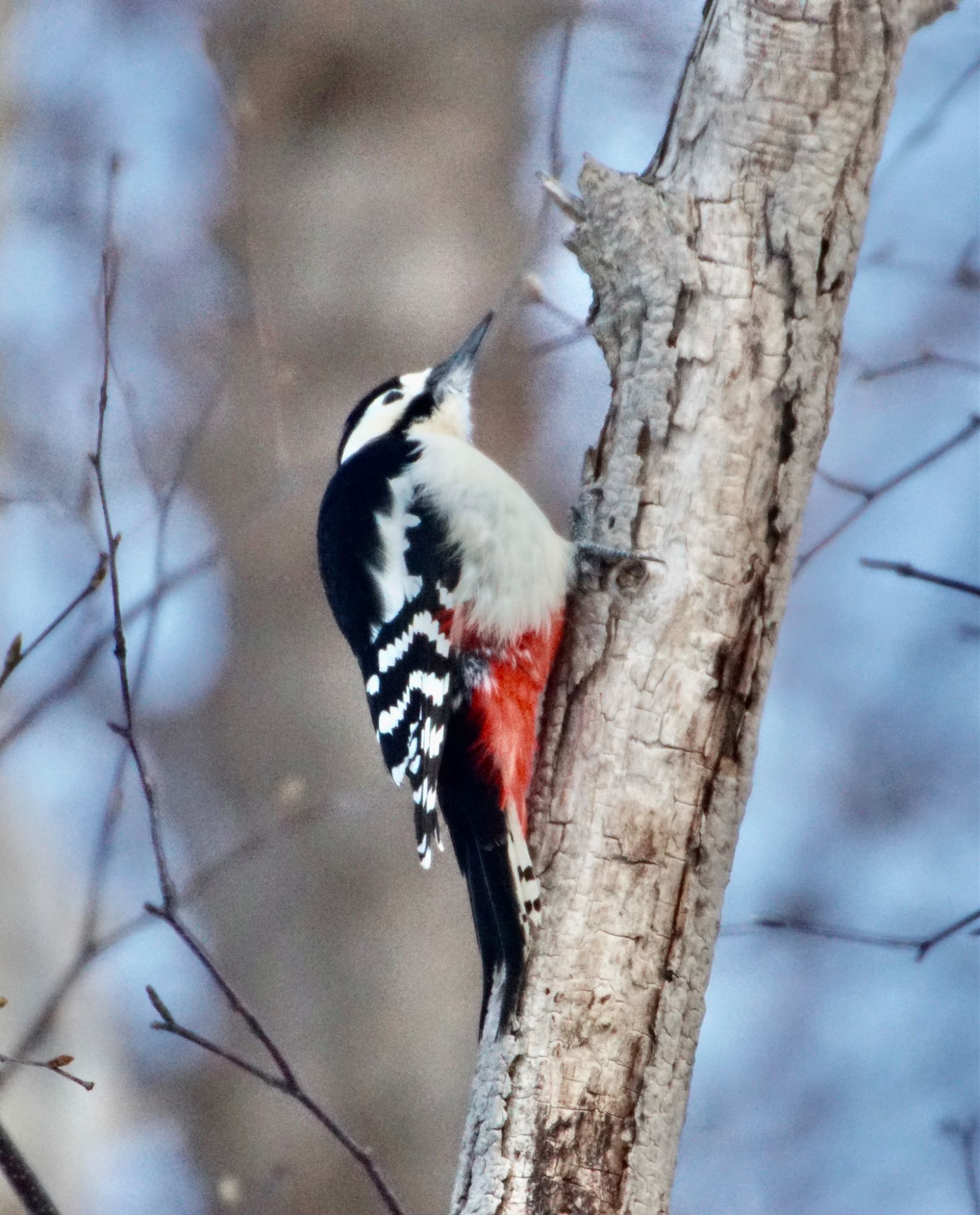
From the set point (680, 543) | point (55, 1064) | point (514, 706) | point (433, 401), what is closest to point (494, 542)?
point (514, 706)

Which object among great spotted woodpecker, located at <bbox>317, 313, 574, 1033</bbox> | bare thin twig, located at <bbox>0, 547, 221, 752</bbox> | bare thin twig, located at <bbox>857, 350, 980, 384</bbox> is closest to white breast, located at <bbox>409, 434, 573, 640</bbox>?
great spotted woodpecker, located at <bbox>317, 313, 574, 1033</bbox>

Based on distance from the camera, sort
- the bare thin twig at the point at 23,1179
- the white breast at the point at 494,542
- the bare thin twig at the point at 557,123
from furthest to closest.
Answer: the bare thin twig at the point at 557,123 < the white breast at the point at 494,542 < the bare thin twig at the point at 23,1179

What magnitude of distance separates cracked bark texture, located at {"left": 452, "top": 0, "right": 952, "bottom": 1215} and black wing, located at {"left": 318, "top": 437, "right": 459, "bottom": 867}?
292mm

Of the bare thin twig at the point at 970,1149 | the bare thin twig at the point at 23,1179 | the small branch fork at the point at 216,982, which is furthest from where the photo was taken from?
the bare thin twig at the point at 970,1149

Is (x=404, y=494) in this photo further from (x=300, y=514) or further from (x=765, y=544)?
(x=300, y=514)

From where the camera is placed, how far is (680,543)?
1732 mm

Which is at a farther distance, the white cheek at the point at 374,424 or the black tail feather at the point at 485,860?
the white cheek at the point at 374,424

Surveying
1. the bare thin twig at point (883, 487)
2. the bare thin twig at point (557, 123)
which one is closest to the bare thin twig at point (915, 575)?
the bare thin twig at point (883, 487)

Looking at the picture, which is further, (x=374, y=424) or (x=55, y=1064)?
(x=374, y=424)

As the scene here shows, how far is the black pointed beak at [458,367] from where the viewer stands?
2.59m

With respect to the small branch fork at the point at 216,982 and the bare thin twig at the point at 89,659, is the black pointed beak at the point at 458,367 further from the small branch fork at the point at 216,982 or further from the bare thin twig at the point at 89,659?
the small branch fork at the point at 216,982

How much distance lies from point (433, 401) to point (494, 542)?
23.3 inches

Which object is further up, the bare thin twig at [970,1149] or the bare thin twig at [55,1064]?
the bare thin twig at [970,1149]

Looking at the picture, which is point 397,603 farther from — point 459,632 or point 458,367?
point 458,367
